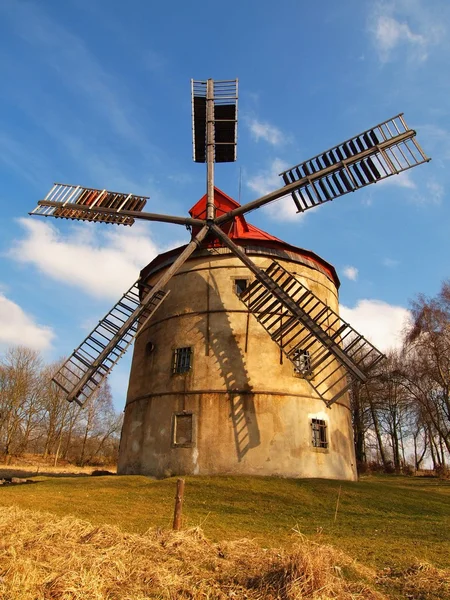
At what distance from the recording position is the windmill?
633 inches

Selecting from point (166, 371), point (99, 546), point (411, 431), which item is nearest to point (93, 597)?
point (99, 546)

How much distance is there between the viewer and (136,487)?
47.4 ft

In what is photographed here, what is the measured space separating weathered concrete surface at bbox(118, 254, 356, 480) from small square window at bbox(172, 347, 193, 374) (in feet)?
0.72

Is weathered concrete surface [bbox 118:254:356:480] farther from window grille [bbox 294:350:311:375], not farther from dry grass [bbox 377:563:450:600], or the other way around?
dry grass [bbox 377:563:450:600]

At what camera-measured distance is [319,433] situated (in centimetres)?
1692

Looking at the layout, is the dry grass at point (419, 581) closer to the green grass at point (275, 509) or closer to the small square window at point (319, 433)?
the green grass at point (275, 509)

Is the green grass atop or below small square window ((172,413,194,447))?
below

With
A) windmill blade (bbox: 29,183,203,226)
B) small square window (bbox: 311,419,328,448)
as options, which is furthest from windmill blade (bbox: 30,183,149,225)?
small square window (bbox: 311,419,328,448)

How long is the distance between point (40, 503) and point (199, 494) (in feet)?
15.1

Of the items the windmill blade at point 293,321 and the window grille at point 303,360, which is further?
the window grille at point 303,360

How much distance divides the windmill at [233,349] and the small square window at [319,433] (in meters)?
0.05

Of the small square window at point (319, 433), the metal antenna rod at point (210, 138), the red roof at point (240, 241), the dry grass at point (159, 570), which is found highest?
the metal antenna rod at point (210, 138)

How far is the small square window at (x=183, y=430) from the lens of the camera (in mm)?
16547

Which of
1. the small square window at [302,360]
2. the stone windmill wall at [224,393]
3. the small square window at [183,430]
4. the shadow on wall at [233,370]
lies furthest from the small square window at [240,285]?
the small square window at [183,430]
